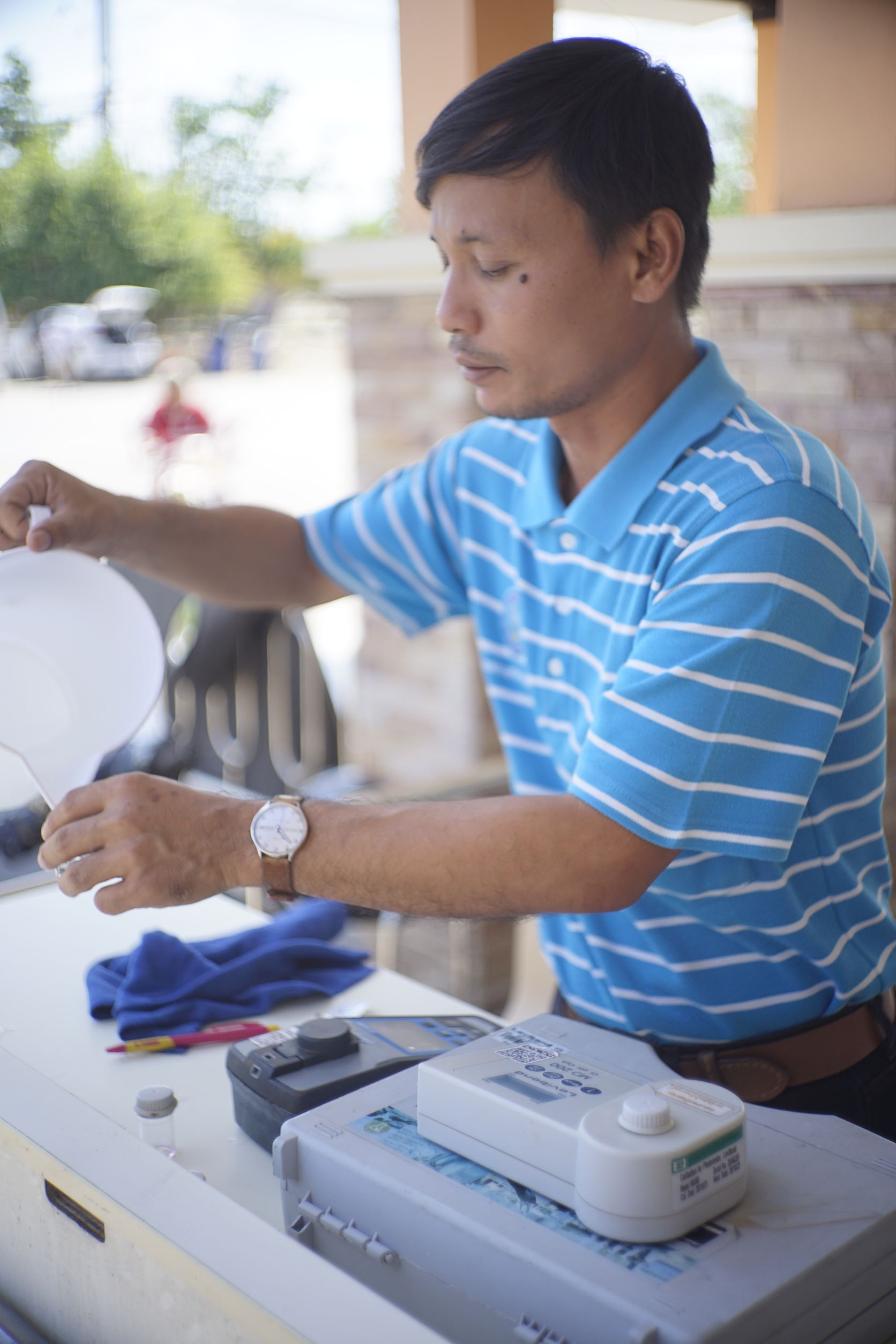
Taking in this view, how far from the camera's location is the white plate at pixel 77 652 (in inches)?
46.0

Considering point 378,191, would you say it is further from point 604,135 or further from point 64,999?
point 64,999

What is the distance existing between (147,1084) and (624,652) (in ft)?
1.99

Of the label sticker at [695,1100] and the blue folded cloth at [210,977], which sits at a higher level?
the label sticker at [695,1100]

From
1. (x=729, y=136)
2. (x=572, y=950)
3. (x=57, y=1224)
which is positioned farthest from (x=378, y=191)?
(x=57, y=1224)

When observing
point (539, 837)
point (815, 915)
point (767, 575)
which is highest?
point (767, 575)

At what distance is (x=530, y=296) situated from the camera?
3.86 feet

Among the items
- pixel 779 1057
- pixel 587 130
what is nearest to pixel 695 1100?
pixel 779 1057

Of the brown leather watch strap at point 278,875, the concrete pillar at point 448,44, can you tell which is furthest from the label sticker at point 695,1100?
the concrete pillar at point 448,44

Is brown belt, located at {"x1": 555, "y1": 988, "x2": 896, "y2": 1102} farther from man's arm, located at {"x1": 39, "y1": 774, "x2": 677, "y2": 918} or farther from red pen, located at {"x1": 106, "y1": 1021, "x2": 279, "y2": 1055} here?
red pen, located at {"x1": 106, "y1": 1021, "x2": 279, "y2": 1055}

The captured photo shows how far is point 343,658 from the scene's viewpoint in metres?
5.56

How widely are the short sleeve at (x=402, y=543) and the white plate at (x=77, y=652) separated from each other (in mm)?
440

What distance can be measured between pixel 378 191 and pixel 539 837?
2785 millimetres

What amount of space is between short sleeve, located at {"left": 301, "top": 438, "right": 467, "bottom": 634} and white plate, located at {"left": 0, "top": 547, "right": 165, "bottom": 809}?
0.44 metres

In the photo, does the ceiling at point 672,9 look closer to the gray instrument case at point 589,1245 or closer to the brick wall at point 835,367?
the brick wall at point 835,367
